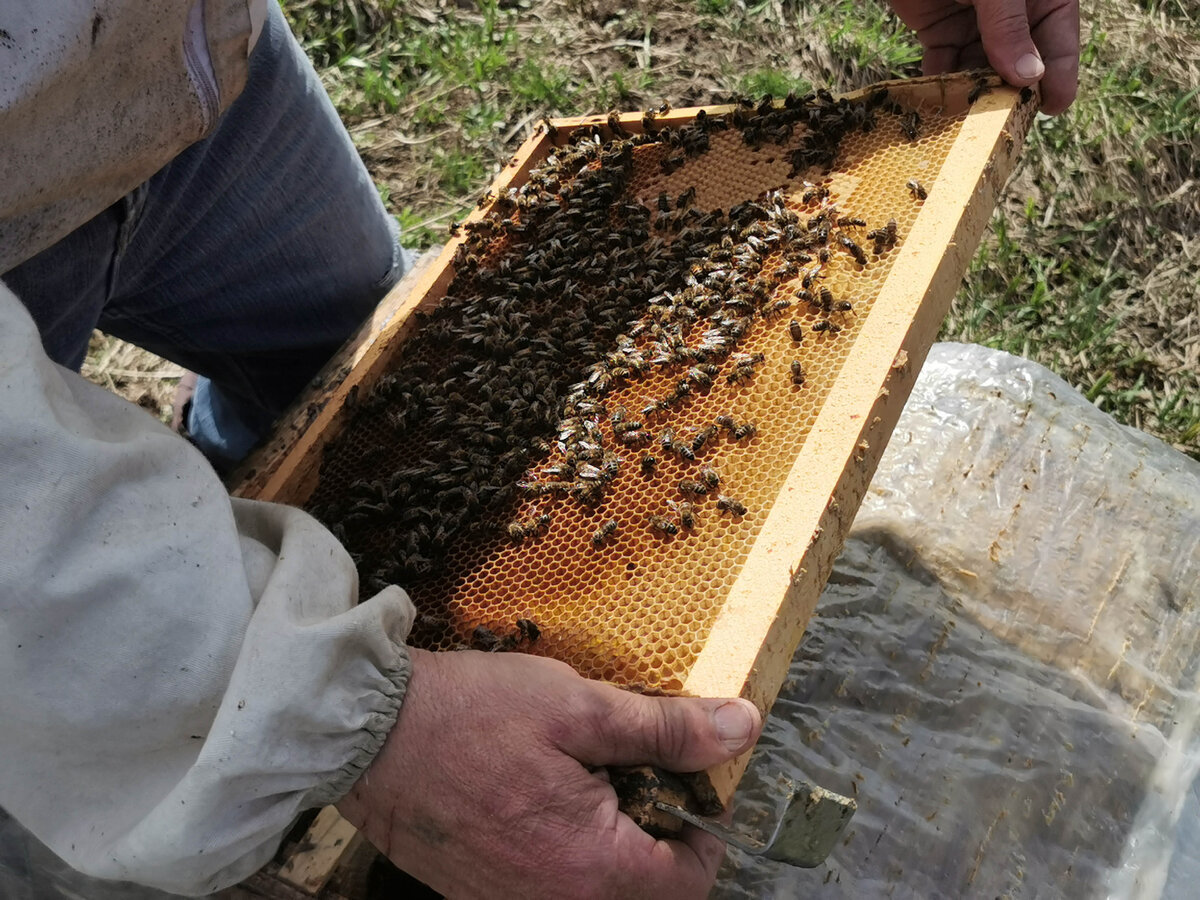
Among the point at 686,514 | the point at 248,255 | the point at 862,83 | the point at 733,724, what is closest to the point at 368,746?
the point at 733,724

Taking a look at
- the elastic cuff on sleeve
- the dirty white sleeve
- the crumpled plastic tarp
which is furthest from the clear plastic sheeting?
the dirty white sleeve

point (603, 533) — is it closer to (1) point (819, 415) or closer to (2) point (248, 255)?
(1) point (819, 415)

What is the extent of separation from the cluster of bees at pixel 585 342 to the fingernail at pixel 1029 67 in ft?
1.27

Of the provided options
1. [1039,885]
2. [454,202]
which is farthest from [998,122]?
[454,202]

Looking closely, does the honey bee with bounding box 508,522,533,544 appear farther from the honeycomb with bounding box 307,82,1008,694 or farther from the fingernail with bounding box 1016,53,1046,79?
the fingernail with bounding box 1016,53,1046,79

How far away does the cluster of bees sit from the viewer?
2787 mm

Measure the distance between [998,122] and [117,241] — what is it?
2853 mm

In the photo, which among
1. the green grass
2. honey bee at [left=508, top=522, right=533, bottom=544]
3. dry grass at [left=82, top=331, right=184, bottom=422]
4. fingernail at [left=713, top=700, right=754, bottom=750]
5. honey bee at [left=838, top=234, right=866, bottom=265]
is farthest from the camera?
dry grass at [left=82, top=331, right=184, bottom=422]

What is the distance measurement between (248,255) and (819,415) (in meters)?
2.34

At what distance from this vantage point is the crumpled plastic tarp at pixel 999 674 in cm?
312

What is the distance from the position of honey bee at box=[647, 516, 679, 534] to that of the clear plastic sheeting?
1.24 m

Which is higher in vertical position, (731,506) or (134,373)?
(731,506)

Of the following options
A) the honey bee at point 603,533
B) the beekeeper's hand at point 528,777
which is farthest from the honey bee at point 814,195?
the beekeeper's hand at point 528,777

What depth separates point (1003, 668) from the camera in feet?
11.6
